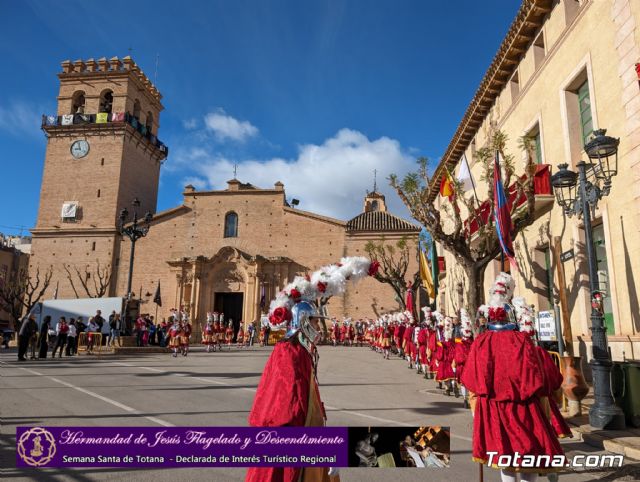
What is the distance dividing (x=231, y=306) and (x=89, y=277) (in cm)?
1241

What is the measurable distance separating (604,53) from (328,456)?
36.7 feet

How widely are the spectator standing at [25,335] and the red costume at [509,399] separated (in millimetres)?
16725

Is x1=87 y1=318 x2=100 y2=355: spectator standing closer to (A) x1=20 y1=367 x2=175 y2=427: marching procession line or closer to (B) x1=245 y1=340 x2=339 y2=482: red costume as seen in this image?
(A) x1=20 y1=367 x2=175 y2=427: marching procession line

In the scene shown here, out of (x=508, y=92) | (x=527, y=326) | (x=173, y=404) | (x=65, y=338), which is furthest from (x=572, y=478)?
(x=65, y=338)

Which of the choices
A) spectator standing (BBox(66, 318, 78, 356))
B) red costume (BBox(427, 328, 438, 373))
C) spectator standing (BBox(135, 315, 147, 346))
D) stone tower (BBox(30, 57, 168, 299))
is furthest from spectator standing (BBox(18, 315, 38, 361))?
stone tower (BBox(30, 57, 168, 299))

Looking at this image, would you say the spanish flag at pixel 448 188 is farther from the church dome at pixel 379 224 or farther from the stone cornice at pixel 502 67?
the church dome at pixel 379 224

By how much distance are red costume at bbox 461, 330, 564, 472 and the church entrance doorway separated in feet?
109

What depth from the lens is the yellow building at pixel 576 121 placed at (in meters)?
9.00

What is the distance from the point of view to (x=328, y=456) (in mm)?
3139

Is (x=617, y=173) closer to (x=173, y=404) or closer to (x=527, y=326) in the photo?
(x=527, y=326)

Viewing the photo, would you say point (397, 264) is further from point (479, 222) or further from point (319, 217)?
point (479, 222)

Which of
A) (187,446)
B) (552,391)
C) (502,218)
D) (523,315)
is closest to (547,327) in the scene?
(502,218)

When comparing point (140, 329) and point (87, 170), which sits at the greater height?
point (87, 170)

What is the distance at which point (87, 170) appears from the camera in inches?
1507
